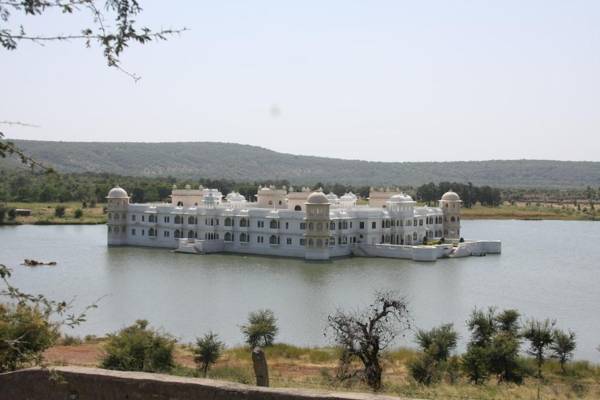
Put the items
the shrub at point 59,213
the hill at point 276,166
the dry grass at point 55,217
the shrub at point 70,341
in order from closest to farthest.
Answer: the shrub at point 70,341 < the dry grass at point 55,217 < the shrub at point 59,213 < the hill at point 276,166

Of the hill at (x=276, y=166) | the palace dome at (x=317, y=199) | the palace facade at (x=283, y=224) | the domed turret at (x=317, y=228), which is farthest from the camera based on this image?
the hill at (x=276, y=166)

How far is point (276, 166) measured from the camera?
155 meters

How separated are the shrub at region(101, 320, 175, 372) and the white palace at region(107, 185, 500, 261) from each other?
21472mm

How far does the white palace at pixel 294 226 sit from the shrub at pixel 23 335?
25182 mm

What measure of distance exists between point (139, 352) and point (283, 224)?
23693 mm

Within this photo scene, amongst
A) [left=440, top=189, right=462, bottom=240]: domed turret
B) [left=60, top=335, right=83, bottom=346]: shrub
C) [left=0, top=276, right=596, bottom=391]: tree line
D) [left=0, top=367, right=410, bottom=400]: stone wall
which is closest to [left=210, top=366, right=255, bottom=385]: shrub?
[left=0, top=276, right=596, bottom=391]: tree line

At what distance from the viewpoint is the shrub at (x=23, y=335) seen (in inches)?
248

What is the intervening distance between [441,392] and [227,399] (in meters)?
5.37

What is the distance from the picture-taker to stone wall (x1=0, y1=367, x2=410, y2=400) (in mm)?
6867

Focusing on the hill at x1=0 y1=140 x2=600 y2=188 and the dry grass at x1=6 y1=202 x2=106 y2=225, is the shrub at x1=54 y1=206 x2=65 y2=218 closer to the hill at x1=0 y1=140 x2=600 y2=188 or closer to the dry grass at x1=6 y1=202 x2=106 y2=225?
the dry grass at x1=6 y1=202 x2=106 y2=225

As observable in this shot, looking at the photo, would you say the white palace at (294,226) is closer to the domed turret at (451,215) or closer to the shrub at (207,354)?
the domed turret at (451,215)

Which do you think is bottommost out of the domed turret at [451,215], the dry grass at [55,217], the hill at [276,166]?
the dry grass at [55,217]

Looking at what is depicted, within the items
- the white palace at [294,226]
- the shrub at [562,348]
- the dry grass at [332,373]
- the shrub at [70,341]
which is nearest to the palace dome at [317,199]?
the white palace at [294,226]

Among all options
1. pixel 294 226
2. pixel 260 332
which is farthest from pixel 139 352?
pixel 294 226
